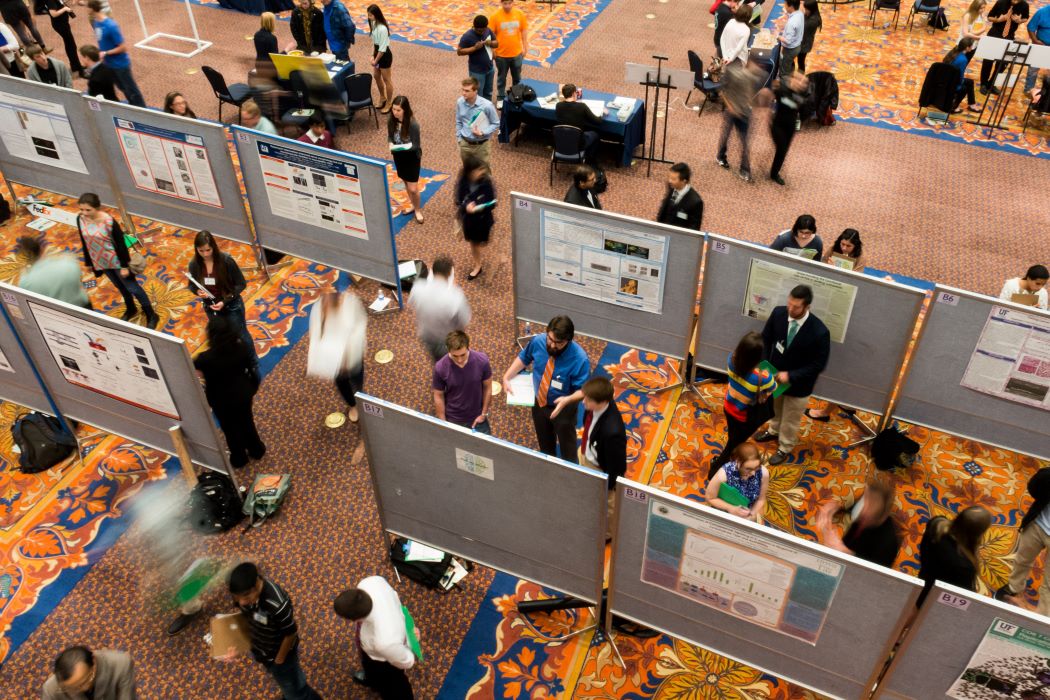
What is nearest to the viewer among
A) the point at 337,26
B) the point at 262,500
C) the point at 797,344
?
the point at 797,344

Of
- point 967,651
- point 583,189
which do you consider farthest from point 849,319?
point 967,651

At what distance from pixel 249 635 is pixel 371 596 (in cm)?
74

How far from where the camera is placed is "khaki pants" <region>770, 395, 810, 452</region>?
6121 mm

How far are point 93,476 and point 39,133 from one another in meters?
3.82

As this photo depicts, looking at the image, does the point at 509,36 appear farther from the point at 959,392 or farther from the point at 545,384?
the point at 959,392

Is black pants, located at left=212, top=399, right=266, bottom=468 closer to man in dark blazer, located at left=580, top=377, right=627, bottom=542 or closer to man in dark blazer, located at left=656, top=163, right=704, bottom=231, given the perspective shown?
man in dark blazer, located at left=580, top=377, right=627, bottom=542

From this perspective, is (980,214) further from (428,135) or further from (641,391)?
(428,135)

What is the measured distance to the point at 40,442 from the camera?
6.21 meters

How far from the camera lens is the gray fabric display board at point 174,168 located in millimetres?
7292

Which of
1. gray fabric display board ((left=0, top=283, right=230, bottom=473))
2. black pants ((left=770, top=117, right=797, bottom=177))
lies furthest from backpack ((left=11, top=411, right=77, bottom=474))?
black pants ((left=770, top=117, right=797, bottom=177))

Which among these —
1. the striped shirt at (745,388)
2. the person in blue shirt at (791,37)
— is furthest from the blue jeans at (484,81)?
the striped shirt at (745,388)

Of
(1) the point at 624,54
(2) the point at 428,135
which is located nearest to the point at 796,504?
(2) the point at 428,135

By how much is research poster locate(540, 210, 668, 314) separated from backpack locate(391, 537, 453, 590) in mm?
2445

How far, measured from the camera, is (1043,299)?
6.00 meters
